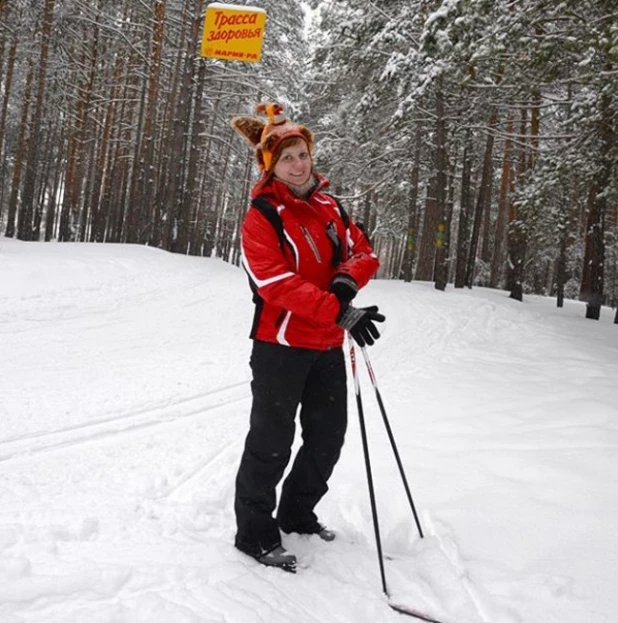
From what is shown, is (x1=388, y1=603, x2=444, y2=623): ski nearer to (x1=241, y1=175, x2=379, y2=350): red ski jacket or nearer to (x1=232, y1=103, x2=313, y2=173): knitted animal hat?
(x1=241, y1=175, x2=379, y2=350): red ski jacket

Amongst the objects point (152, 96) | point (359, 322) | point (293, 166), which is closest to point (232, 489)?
point (359, 322)

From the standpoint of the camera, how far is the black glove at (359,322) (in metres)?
2.72

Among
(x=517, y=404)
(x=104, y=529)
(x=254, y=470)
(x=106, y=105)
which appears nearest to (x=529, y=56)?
(x=517, y=404)

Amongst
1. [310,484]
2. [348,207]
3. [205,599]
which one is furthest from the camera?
[348,207]

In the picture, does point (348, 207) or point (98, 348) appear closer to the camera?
point (98, 348)

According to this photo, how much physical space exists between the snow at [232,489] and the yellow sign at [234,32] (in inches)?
323

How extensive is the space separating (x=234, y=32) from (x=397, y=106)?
7011mm

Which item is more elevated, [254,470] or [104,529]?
[254,470]

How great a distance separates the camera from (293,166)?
288 cm

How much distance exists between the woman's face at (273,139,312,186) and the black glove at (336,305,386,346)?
75 cm

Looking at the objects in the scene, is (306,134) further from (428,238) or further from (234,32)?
→ (428,238)

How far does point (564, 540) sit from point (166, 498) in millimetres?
2484

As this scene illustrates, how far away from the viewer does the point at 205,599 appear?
2301 mm

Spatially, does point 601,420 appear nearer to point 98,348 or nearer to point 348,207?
point 98,348
